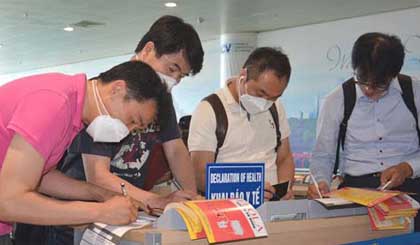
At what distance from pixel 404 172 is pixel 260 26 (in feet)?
22.3

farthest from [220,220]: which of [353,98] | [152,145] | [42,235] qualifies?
[353,98]

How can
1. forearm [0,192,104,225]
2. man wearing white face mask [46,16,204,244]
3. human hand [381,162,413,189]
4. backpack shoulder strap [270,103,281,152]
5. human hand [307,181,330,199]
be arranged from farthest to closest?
backpack shoulder strap [270,103,281,152] → human hand [381,162,413,189] → human hand [307,181,330,199] → man wearing white face mask [46,16,204,244] → forearm [0,192,104,225]

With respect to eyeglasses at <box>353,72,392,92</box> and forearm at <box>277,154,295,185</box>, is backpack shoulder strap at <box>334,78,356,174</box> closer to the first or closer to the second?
eyeglasses at <box>353,72,392,92</box>

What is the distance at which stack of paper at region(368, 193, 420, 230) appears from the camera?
1654mm

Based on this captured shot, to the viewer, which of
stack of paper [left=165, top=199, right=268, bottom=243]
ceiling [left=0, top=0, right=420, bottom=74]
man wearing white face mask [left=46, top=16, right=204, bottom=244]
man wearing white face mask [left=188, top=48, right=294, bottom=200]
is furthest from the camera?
ceiling [left=0, top=0, right=420, bottom=74]

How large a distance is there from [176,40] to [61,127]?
0.73 m

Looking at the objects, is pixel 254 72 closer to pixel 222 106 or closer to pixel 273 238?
pixel 222 106

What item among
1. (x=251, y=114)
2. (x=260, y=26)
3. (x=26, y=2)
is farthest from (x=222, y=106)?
(x=260, y=26)

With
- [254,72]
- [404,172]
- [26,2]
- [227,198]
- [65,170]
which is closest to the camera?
[227,198]

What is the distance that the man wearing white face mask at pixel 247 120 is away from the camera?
2.29 meters

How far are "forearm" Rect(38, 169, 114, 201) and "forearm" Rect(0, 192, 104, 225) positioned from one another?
0.99 feet

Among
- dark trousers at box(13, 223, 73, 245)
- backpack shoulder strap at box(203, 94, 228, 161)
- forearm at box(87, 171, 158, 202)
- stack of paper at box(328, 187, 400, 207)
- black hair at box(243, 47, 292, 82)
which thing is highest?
black hair at box(243, 47, 292, 82)

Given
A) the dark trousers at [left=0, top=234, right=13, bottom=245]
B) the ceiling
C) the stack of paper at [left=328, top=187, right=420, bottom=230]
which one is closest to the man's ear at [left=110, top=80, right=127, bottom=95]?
the dark trousers at [left=0, top=234, right=13, bottom=245]

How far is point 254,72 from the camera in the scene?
2322 mm
